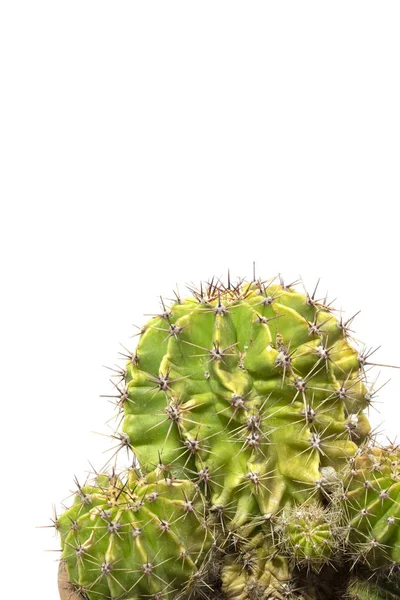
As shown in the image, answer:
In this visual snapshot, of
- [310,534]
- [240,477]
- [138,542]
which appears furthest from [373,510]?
[138,542]

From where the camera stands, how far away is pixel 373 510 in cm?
158

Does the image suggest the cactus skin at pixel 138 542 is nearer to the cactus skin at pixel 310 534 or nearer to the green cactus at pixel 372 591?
the cactus skin at pixel 310 534

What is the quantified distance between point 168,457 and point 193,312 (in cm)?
25

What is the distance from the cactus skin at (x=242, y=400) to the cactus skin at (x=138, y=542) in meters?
0.07

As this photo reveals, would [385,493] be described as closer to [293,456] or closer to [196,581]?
[293,456]

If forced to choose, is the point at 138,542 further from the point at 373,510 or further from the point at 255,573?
the point at 373,510

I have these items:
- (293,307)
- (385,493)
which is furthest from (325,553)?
(293,307)

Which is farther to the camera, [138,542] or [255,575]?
[255,575]

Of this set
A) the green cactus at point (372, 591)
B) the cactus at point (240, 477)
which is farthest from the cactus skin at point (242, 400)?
the green cactus at point (372, 591)

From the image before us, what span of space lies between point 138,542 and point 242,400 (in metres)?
0.29

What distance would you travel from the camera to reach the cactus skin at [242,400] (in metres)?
1.62

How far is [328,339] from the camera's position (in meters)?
1.73

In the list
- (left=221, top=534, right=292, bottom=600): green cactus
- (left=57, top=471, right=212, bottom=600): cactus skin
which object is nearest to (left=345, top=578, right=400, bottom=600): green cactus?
(left=221, top=534, right=292, bottom=600): green cactus

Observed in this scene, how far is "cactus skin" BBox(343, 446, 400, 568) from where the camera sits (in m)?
1.58
